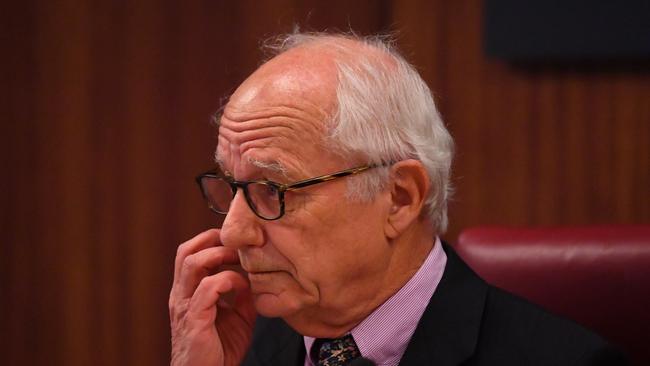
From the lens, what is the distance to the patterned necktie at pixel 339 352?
5.23ft

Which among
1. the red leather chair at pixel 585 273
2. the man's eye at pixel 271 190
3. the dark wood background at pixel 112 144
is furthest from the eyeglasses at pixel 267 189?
the dark wood background at pixel 112 144

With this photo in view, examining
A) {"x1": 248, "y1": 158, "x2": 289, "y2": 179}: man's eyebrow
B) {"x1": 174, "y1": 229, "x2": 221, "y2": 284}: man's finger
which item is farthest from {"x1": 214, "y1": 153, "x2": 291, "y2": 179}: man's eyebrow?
{"x1": 174, "y1": 229, "x2": 221, "y2": 284}: man's finger

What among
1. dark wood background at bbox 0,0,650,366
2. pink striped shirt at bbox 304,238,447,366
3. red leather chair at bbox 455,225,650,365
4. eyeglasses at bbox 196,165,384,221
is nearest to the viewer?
eyeglasses at bbox 196,165,384,221

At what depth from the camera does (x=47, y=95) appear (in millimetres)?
2883

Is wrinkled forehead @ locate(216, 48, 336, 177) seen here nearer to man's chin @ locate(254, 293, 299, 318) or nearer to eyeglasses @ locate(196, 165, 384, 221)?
eyeglasses @ locate(196, 165, 384, 221)

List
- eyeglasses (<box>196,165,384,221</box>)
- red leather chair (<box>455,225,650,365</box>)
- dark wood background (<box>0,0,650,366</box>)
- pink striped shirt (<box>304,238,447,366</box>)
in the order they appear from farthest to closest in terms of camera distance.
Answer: dark wood background (<box>0,0,650,366</box>)
red leather chair (<box>455,225,650,365</box>)
pink striped shirt (<box>304,238,447,366</box>)
eyeglasses (<box>196,165,384,221</box>)

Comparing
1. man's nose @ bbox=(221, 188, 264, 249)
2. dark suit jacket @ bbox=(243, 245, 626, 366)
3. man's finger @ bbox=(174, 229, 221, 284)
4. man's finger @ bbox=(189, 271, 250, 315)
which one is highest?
man's nose @ bbox=(221, 188, 264, 249)

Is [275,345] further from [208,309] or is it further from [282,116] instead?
[282,116]

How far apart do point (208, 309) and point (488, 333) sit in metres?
0.49

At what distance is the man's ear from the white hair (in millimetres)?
21

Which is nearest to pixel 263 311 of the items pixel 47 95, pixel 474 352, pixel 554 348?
pixel 474 352

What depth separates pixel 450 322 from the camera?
1582 mm

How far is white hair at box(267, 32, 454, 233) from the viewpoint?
1478 millimetres

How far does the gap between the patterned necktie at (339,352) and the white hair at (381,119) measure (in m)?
0.26
